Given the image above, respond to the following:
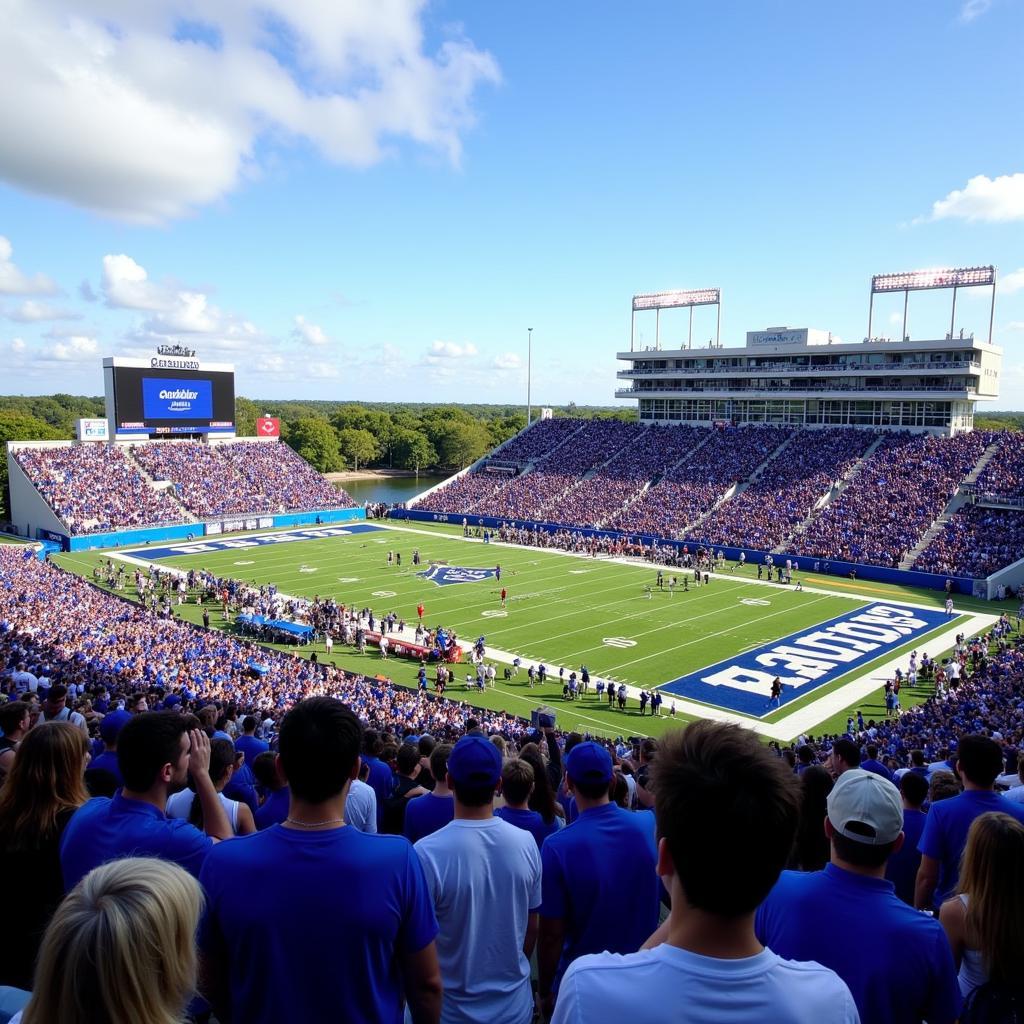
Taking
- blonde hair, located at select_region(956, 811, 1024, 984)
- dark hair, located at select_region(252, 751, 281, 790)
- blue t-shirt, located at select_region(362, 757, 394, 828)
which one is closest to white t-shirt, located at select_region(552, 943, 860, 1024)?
blonde hair, located at select_region(956, 811, 1024, 984)

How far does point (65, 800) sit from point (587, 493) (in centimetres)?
5137

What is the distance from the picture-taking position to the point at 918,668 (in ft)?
82.2

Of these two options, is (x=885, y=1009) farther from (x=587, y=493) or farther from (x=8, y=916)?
(x=587, y=493)

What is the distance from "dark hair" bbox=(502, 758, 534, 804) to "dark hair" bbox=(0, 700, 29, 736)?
387 cm

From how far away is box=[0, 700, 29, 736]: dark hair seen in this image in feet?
20.3

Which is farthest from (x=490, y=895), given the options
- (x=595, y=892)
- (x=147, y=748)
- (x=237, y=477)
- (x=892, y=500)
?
(x=237, y=477)

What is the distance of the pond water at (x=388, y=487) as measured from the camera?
86.5 meters

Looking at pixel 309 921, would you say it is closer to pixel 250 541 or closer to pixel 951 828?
pixel 951 828

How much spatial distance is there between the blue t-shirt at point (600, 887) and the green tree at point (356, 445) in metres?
105

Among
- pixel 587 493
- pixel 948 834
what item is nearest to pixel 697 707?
pixel 948 834

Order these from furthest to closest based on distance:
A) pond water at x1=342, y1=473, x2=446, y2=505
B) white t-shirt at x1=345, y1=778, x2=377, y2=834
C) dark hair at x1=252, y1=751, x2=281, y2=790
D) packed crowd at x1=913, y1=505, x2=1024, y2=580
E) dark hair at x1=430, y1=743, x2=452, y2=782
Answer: pond water at x1=342, y1=473, x2=446, y2=505, packed crowd at x1=913, y1=505, x2=1024, y2=580, dark hair at x1=252, y1=751, x2=281, y2=790, dark hair at x1=430, y1=743, x2=452, y2=782, white t-shirt at x1=345, y1=778, x2=377, y2=834

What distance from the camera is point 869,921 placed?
2.83 meters

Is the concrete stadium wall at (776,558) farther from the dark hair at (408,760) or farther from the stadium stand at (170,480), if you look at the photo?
the dark hair at (408,760)

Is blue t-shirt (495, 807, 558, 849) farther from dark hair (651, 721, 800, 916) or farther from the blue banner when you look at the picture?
the blue banner
